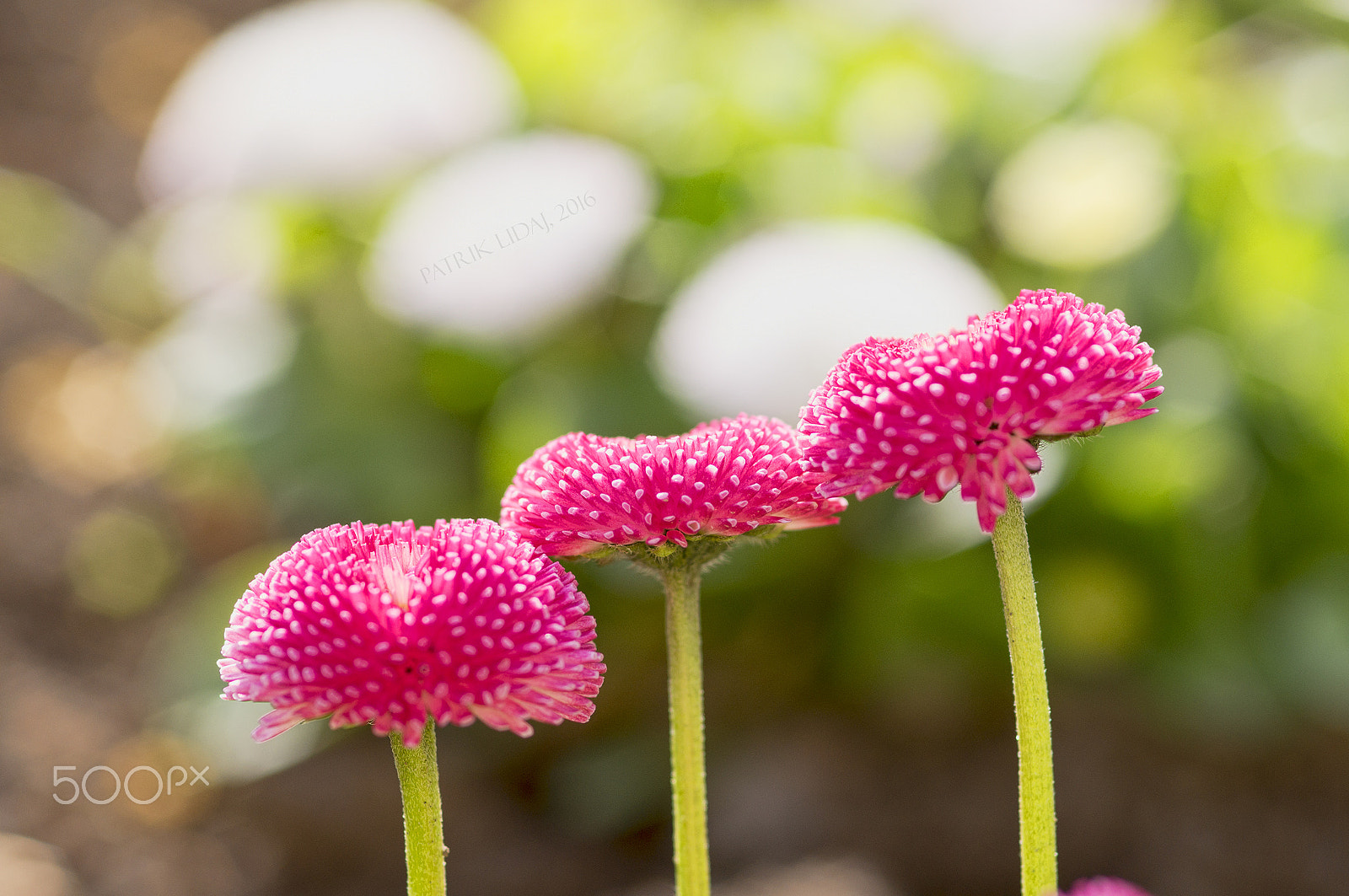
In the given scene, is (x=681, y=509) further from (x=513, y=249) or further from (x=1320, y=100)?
(x=1320, y=100)

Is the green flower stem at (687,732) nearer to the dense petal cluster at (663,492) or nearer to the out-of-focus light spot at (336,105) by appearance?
the dense petal cluster at (663,492)

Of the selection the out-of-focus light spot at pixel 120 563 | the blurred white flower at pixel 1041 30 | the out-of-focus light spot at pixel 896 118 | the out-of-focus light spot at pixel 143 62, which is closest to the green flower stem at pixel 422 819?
the out-of-focus light spot at pixel 896 118

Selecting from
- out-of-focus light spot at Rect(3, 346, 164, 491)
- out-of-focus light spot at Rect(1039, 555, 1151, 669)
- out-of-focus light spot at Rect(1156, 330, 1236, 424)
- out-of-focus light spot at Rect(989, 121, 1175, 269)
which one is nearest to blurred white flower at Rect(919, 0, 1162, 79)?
out-of-focus light spot at Rect(989, 121, 1175, 269)

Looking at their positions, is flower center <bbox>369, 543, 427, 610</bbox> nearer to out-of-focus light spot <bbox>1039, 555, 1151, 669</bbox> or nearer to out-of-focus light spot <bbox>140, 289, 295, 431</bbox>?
out-of-focus light spot <bbox>1039, 555, 1151, 669</bbox>

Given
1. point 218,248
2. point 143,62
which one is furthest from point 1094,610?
point 143,62

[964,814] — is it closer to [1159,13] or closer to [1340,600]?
[1340,600]

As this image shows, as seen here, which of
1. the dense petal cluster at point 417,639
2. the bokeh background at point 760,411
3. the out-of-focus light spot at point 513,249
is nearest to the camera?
the dense petal cluster at point 417,639
